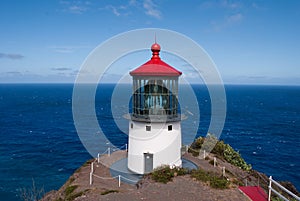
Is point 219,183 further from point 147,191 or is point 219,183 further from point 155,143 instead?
point 155,143

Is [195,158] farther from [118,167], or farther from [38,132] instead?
[38,132]

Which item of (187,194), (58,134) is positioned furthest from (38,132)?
(187,194)

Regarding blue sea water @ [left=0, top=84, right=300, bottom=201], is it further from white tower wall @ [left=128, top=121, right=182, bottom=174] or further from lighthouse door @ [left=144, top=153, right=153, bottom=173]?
lighthouse door @ [left=144, top=153, right=153, bottom=173]

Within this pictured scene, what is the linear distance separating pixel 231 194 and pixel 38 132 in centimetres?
4608

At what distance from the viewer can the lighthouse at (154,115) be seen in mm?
16781

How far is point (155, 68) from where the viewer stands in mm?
16609

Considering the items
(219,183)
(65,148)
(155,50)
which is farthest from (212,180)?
(65,148)

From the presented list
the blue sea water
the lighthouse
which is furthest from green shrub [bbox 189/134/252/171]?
the blue sea water

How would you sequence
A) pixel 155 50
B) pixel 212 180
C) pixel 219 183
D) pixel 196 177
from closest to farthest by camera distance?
pixel 219 183, pixel 212 180, pixel 196 177, pixel 155 50

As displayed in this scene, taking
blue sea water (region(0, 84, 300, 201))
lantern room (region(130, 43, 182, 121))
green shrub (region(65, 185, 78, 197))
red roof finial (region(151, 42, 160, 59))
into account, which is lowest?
blue sea water (region(0, 84, 300, 201))

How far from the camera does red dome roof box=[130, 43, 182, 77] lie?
16.4 metres

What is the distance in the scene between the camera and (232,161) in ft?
83.5

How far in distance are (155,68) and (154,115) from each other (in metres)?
3.06

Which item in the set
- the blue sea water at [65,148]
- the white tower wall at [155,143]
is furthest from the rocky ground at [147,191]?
the blue sea water at [65,148]
